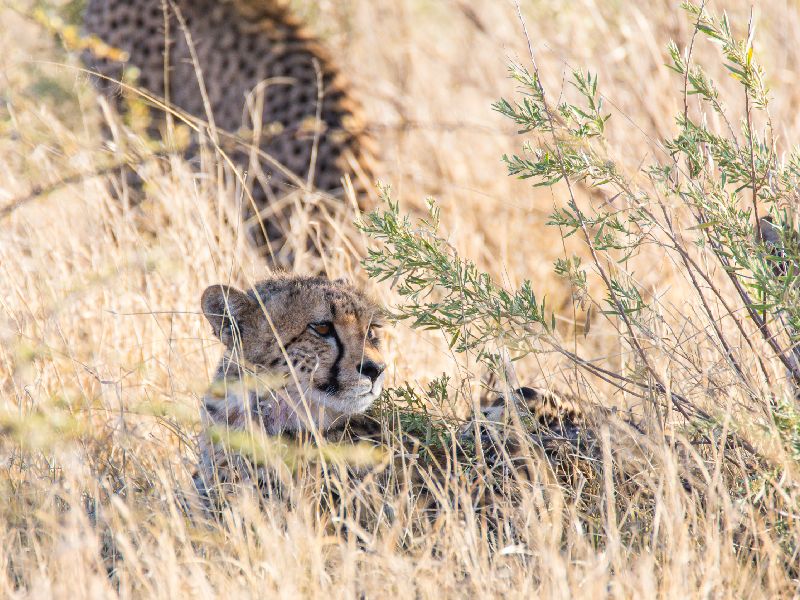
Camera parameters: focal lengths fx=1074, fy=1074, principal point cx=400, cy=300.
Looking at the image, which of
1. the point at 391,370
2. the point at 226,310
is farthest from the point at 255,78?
the point at 226,310

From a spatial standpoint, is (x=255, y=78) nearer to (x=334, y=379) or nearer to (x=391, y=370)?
(x=391, y=370)

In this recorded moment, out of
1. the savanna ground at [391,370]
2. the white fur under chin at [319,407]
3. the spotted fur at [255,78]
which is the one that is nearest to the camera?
the savanna ground at [391,370]

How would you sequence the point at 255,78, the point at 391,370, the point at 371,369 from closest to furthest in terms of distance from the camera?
the point at 371,369, the point at 391,370, the point at 255,78

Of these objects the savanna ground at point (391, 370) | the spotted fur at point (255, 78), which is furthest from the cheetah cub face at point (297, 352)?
the spotted fur at point (255, 78)

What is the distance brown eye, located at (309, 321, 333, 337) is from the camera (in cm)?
288

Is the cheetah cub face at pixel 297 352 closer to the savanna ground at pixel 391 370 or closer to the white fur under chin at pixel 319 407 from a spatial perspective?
the white fur under chin at pixel 319 407

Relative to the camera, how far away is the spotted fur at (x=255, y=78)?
517cm

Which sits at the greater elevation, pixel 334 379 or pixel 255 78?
Answer: pixel 255 78

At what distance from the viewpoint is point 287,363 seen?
2812 mm

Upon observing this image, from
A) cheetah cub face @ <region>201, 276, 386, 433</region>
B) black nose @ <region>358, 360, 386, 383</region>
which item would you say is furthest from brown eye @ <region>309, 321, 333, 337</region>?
black nose @ <region>358, 360, 386, 383</region>

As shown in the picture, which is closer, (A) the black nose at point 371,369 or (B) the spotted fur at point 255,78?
(A) the black nose at point 371,369

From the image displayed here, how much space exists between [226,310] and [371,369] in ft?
1.40

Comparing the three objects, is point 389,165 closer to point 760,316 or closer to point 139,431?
point 139,431

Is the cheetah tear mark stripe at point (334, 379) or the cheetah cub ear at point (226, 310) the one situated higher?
the cheetah cub ear at point (226, 310)
